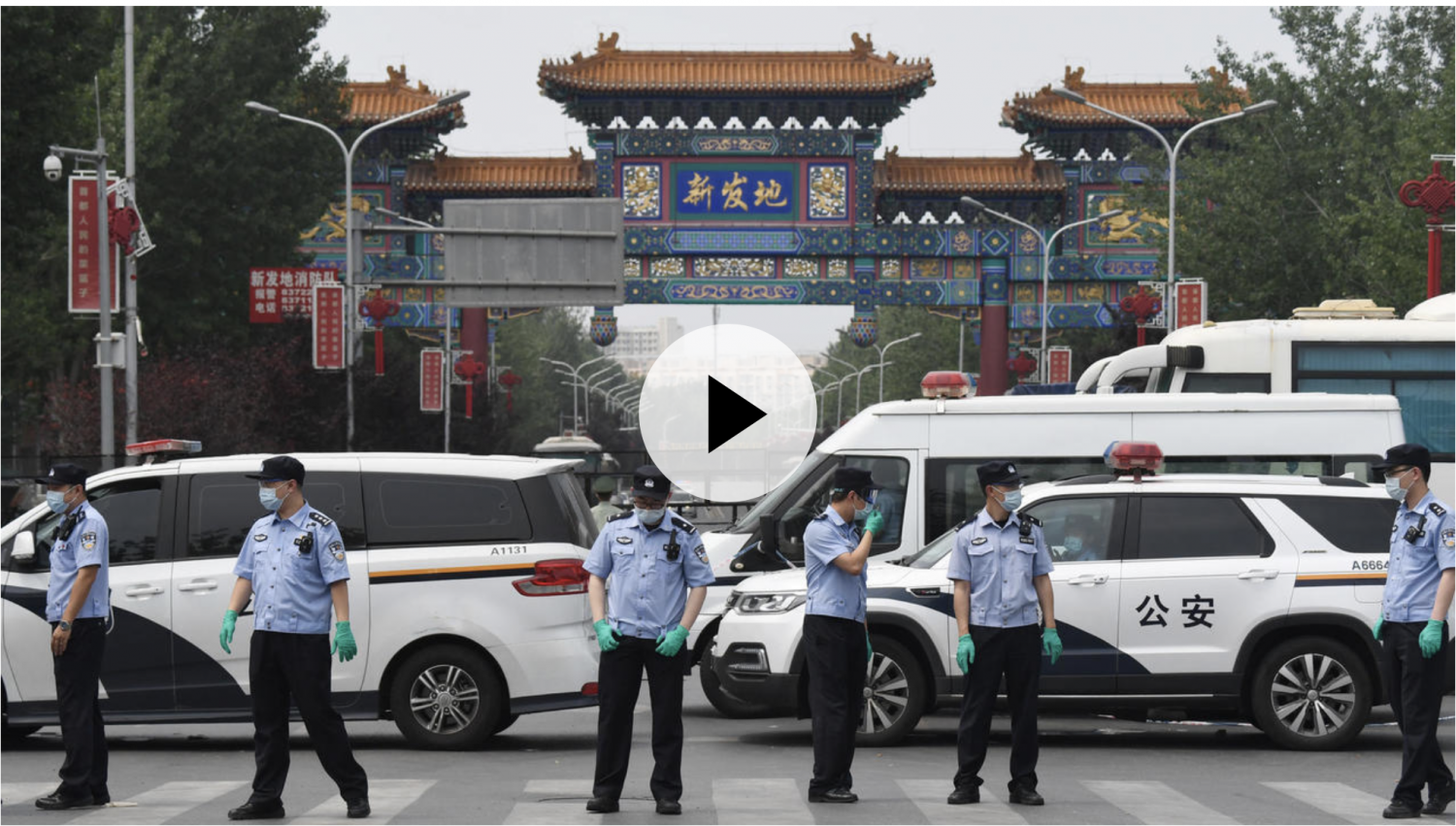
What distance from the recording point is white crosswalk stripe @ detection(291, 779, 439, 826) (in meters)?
9.65

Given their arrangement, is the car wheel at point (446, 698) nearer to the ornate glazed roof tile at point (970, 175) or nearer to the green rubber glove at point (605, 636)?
the green rubber glove at point (605, 636)

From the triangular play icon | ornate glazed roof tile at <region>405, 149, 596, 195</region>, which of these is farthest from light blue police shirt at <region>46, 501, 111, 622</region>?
the triangular play icon

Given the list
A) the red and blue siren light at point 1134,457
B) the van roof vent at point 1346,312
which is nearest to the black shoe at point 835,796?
the red and blue siren light at point 1134,457

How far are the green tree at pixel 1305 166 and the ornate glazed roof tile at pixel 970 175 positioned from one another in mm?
4186

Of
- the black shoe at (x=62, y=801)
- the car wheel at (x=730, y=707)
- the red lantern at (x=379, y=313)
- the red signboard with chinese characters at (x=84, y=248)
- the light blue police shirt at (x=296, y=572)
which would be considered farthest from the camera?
the red lantern at (x=379, y=313)

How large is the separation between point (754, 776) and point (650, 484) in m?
2.40

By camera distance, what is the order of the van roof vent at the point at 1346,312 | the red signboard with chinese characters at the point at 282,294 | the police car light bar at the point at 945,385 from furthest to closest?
the red signboard with chinese characters at the point at 282,294, the van roof vent at the point at 1346,312, the police car light bar at the point at 945,385

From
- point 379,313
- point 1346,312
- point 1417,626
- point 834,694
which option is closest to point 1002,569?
point 834,694

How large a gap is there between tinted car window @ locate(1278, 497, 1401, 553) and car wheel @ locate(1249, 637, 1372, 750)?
0.66 meters

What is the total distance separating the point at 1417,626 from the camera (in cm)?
977

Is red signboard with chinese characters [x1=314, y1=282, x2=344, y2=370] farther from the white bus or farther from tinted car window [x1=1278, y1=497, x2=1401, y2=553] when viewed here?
tinted car window [x1=1278, y1=497, x2=1401, y2=553]

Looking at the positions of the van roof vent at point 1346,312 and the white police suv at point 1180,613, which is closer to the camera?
the white police suv at point 1180,613

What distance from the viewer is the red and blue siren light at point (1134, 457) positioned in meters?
13.6

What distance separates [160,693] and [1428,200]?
742 inches
